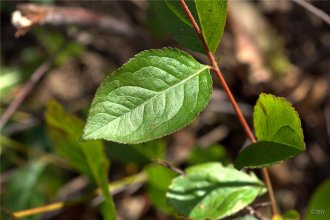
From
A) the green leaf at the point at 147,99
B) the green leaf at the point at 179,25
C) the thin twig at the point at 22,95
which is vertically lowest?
the thin twig at the point at 22,95

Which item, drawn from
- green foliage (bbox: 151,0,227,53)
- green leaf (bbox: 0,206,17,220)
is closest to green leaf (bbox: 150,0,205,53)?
green foliage (bbox: 151,0,227,53)

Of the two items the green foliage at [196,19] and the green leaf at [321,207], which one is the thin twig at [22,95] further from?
the green leaf at [321,207]

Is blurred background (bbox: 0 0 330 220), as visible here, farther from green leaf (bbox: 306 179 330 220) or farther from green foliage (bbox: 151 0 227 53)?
green foliage (bbox: 151 0 227 53)

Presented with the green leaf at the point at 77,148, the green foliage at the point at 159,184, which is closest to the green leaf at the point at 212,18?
the green leaf at the point at 77,148

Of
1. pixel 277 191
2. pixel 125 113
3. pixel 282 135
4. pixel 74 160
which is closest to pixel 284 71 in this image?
pixel 277 191

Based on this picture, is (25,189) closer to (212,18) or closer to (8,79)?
(8,79)

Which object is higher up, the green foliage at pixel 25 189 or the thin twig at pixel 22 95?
the thin twig at pixel 22 95

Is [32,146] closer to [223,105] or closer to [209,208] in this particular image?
[223,105]
